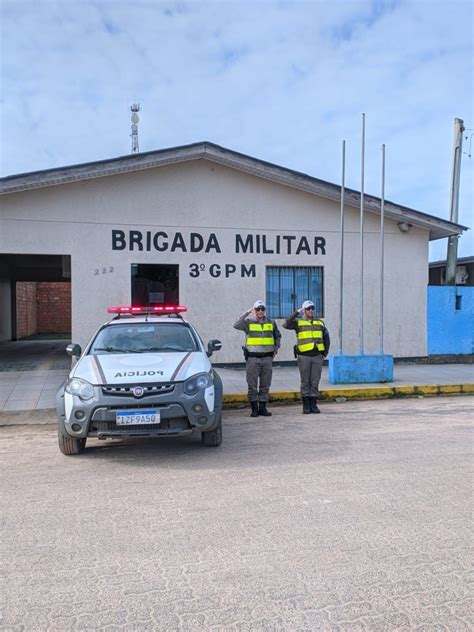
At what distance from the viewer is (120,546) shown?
12.0 ft

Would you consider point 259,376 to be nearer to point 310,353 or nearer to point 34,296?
point 310,353

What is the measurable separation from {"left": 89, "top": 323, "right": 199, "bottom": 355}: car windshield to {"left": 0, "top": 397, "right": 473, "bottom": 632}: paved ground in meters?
1.14

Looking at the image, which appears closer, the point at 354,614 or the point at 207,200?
the point at 354,614

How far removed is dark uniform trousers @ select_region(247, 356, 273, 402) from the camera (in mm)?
8289

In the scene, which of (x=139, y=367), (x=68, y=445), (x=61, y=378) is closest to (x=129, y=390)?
(x=139, y=367)

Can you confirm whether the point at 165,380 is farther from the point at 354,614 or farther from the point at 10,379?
the point at 10,379

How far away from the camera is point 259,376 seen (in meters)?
8.36

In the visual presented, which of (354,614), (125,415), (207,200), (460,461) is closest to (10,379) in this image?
(207,200)

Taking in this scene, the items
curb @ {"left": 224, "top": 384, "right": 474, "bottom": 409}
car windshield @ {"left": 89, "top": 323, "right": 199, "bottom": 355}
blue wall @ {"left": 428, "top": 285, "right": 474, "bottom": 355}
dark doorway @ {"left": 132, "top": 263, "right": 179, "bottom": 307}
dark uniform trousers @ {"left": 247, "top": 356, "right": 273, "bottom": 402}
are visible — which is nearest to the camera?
car windshield @ {"left": 89, "top": 323, "right": 199, "bottom": 355}

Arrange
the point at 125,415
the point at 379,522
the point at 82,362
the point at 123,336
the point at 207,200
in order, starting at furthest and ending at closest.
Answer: the point at 207,200
the point at 123,336
the point at 82,362
the point at 125,415
the point at 379,522

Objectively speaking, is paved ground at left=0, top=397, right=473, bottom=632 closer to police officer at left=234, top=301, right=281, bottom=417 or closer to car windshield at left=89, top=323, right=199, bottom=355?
car windshield at left=89, top=323, right=199, bottom=355

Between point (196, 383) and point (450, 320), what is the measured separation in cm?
999

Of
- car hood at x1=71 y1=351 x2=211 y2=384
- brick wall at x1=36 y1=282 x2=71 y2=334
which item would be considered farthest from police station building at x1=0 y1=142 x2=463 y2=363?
brick wall at x1=36 y1=282 x2=71 y2=334

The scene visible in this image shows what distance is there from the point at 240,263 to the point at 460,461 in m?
7.67
